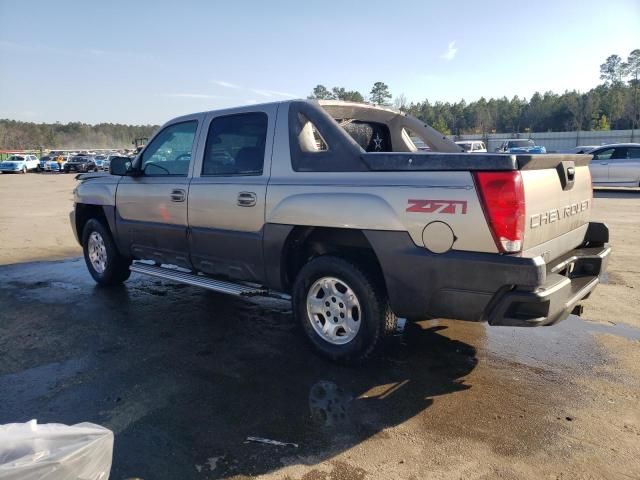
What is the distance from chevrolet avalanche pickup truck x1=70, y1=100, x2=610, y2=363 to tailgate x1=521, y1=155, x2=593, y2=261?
0.02m

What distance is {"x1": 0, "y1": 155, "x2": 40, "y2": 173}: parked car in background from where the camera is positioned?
44.0 meters

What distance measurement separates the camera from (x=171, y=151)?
17.5 ft

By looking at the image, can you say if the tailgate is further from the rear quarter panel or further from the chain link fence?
the chain link fence

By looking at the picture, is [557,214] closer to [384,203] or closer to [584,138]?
[384,203]

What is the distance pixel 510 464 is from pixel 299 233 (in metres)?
2.22

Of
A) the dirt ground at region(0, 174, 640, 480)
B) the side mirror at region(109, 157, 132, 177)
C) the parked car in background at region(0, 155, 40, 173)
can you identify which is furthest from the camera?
the parked car in background at region(0, 155, 40, 173)

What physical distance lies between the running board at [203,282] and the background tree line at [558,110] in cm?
6967

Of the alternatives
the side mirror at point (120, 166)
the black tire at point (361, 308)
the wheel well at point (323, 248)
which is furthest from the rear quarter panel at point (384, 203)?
the side mirror at point (120, 166)

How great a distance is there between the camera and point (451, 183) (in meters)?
3.13

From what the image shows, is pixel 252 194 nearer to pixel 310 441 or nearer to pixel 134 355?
pixel 134 355

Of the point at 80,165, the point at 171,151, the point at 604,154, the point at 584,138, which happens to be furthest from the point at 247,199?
the point at 584,138

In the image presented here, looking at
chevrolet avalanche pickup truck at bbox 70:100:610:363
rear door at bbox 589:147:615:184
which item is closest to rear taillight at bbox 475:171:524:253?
chevrolet avalanche pickup truck at bbox 70:100:610:363

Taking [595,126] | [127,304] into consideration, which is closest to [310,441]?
[127,304]

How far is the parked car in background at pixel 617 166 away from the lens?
1709cm
